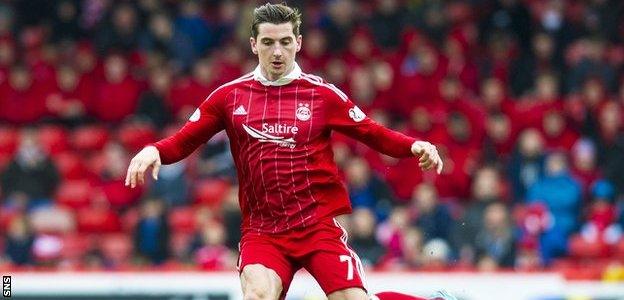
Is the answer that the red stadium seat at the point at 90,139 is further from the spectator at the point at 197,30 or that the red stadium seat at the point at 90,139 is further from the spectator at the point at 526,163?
the spectator at the point at 526,163

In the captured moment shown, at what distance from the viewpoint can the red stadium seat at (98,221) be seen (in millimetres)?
15234

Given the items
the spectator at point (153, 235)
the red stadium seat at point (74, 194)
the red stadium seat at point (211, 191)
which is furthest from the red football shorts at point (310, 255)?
the red stadium seat at point (74, 194)

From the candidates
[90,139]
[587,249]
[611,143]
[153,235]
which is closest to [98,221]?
[153,235]

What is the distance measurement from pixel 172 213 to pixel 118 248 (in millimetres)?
714

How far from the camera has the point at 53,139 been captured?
16281 millimetres

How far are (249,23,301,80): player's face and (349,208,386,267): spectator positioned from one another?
19.4 feet

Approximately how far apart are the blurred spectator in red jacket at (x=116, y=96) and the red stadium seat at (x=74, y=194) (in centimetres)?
123

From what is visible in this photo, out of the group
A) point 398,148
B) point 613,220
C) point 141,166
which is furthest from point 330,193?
point 613,220

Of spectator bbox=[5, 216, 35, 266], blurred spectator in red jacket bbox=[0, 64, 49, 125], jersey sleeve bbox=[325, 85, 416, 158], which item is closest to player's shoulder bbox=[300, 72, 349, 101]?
jersey sleeve bbox=[325, 85, 416, 158]

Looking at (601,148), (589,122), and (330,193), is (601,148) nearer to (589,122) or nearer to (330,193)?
(589,122)

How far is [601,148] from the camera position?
15.2 metres

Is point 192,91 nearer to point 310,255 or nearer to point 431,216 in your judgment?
point 431,216

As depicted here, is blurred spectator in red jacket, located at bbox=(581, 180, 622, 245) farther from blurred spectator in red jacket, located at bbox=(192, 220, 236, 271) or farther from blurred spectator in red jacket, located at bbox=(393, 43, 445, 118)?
blurred spectator in red jacket, located at bbox=(192, 220, 236, 271)

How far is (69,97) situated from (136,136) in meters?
1.28
